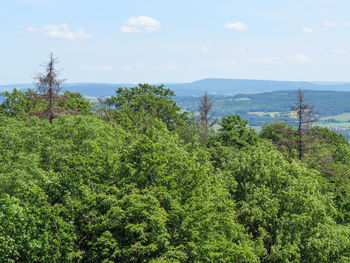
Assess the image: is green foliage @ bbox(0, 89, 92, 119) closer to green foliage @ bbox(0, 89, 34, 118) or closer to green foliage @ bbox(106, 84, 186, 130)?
green foliage @ bbox(0, 89, 34, 118)

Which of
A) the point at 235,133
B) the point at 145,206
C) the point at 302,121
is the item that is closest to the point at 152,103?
the point at 235,133

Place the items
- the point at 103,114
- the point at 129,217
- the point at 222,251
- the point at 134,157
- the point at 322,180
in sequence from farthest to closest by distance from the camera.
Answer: the point at 103,114
the point at 322,180
the point at 134,157
the point at 222,251
the point at 129,217

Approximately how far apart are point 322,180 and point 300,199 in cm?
1612

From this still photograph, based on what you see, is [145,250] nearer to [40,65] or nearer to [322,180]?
[322,180]

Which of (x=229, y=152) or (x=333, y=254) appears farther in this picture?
(x=229, y=152)

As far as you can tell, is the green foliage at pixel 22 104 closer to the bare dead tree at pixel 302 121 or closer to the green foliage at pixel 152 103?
the green foliage at pixel 152 103

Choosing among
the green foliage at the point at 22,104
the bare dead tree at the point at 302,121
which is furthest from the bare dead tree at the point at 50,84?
the bare dead tree at the point at 302,121

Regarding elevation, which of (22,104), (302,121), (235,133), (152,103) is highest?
(152,103)

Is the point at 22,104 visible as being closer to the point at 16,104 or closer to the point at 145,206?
the point at 16,104

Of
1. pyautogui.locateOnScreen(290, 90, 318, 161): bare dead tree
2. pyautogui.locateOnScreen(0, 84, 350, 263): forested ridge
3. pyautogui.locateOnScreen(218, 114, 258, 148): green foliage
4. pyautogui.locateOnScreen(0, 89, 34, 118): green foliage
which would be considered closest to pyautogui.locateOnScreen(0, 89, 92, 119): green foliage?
pyautogui.locateOnScreen(0, 89, 34, 118): green foliage

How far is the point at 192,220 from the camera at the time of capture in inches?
814

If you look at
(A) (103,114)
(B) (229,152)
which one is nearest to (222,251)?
(B) (229,152)

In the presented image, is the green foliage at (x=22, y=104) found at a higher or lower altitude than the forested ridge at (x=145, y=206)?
higher

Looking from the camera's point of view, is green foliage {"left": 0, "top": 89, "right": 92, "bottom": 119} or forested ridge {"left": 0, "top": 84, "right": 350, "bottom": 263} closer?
forested ridge {"left": 0, "top": 84, "right": 350, "bottom": 263}
